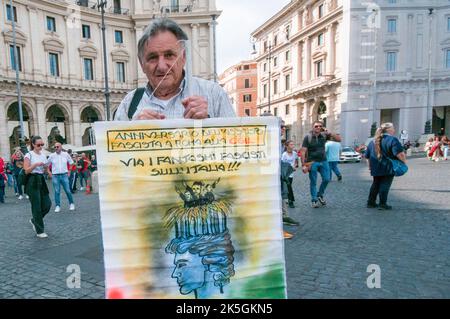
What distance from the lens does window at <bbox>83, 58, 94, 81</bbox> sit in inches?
1271

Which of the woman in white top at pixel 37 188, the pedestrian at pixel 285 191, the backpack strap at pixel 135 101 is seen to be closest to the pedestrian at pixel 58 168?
the woman in white top at pixel 37 188

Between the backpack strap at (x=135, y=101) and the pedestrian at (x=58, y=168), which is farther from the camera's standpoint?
the pedestrian at (x=58, y=168)

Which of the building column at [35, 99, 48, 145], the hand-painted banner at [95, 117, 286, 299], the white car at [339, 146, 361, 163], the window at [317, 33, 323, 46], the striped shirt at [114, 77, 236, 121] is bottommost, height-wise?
the white car at [339, 146, 361, 163]

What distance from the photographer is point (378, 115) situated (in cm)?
3466

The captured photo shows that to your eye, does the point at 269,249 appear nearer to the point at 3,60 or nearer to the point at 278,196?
the point at 278,196

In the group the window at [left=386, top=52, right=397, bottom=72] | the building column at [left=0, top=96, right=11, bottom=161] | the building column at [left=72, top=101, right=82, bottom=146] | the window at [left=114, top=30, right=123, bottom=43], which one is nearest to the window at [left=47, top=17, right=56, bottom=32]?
the window at [left=114, top=30, right=123, bottom=43]

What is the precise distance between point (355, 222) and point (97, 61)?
33.5 meters

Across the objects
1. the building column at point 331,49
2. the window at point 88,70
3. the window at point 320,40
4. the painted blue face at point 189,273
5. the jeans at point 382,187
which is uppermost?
the window at point 320,40

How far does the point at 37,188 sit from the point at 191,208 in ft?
18.0

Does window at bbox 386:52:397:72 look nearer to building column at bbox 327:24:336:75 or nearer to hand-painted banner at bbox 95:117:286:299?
building column at bbox 327:24:336:75

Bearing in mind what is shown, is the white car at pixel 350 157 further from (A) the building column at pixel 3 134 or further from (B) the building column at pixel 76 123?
(A) the building column at pixel 3 134

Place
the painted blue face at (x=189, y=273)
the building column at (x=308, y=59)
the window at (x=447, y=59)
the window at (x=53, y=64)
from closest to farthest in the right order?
the painted blue face at (x=189, y=273) < the window at (x=53, y=64) < the window at (x=447, y=59) < the building column at (x=308, y=59)

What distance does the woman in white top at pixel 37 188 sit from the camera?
5.73 meters

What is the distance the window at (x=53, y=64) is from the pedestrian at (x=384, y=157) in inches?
1312
